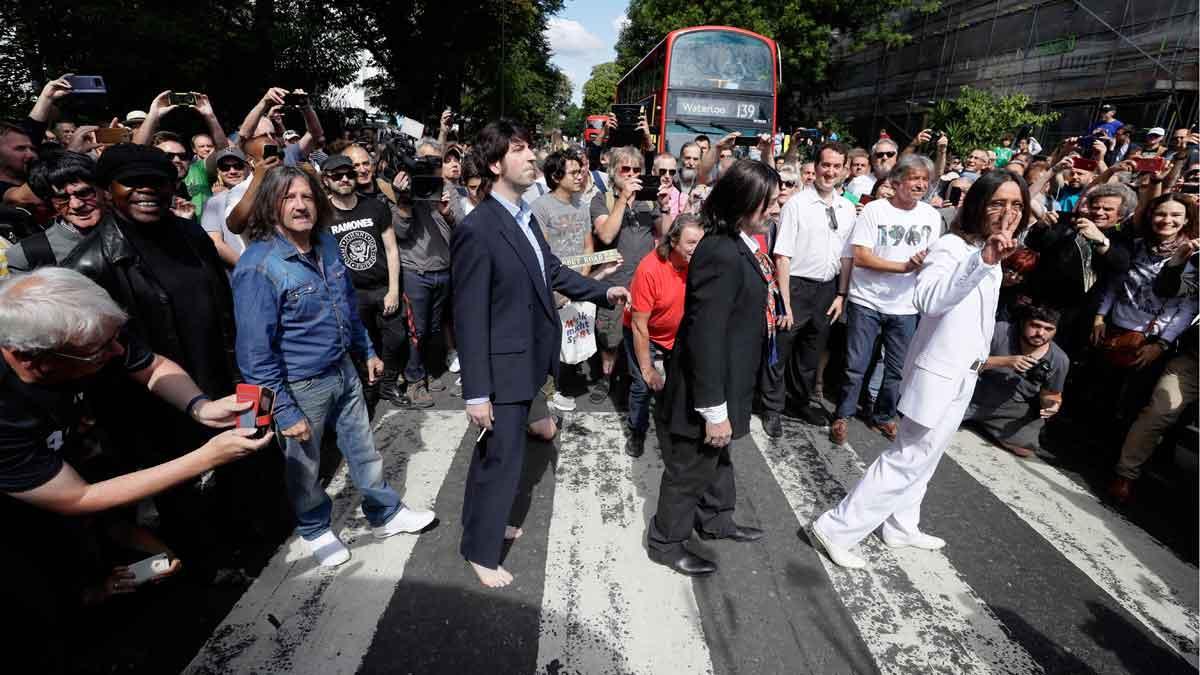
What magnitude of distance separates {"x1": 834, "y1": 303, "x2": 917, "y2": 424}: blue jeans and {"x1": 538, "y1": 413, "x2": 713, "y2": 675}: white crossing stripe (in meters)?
1.69

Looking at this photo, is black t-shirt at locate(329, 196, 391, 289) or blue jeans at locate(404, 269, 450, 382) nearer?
black t-shirt at locate(329, 196, 391, 289)

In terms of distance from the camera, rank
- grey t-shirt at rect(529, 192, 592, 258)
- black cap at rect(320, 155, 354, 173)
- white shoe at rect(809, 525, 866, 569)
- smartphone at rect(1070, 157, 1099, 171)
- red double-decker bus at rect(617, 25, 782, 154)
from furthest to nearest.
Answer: red double-decker bus at rect(617, 25, 782, 154) < smartphone at rect(1070, 157, 1099, 171) < grey t-shirt at rect(529, 192, 592, 258) < black cap at rect(320, 155, 354, 173) < white shoe at rect(809, 525, 866, 569)

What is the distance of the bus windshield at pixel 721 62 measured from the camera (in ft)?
44.7

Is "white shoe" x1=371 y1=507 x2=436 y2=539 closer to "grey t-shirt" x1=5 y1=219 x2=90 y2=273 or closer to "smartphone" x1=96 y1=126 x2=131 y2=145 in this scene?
"grey t-shirt" x1=5 y1=219 x2=90 y2=273

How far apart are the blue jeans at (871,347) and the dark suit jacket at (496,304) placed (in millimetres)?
2870

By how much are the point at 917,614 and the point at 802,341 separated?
250 centimetres

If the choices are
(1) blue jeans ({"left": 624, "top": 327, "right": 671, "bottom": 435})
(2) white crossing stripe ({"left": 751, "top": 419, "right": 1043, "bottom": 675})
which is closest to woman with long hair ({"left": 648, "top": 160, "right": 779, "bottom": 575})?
(2) white crossing stripe ({"left": 751, "top": 419, "right": 1043, "bottom": 675})

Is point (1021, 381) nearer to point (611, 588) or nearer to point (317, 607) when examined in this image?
point (611, 588)

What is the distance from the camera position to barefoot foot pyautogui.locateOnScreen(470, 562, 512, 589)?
118 inches

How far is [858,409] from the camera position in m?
5.25

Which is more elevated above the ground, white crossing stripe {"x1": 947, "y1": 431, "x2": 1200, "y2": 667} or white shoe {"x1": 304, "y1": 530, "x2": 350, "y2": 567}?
white crossing stripe {"x1": 947, "y1": 431, "x2": 1200, "y2": 667}

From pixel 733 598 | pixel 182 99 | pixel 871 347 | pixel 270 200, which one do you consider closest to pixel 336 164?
pixel 182 99

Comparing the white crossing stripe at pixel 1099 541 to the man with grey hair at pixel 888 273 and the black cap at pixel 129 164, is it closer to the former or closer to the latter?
A: the man with grey hair at pixel 888 273

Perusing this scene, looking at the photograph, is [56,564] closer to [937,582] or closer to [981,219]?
[937,582]
